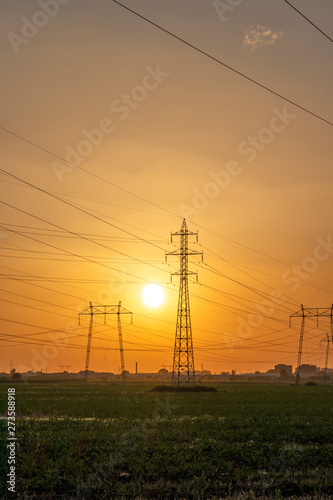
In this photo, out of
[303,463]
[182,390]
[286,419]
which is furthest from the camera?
[182,390]

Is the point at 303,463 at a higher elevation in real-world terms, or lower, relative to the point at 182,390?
higher

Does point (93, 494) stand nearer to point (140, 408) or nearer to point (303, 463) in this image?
point (303, 463)

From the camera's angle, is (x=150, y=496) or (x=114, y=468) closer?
(x=150, y=496)

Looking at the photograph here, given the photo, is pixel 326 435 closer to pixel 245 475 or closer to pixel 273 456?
pixel 273 456

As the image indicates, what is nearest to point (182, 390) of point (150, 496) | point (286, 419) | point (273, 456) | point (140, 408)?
point (140, 408)

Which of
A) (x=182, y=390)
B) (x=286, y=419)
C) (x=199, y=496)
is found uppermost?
(x=199, y=496)

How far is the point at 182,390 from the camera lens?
8638 cm

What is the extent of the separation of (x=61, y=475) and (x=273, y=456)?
28.2ft

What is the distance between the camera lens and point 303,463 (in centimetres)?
2231

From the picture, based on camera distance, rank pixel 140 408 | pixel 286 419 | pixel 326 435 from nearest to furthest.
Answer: pixel 326 435, pixel 286 419, pixel 140 408

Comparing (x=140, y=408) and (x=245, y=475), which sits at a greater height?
(x=245, y=475)

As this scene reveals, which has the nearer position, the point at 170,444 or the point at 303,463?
the point at 303,463

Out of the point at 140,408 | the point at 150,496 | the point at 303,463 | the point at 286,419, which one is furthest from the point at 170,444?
the point at 140,408

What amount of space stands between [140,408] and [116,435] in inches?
819
